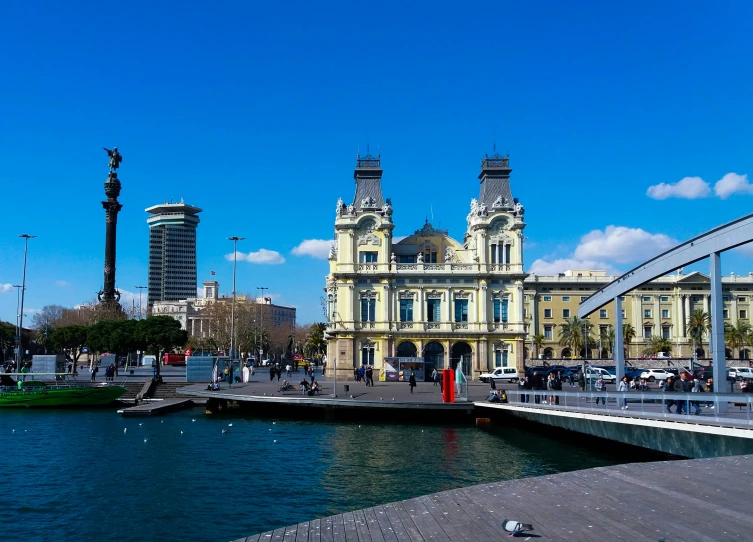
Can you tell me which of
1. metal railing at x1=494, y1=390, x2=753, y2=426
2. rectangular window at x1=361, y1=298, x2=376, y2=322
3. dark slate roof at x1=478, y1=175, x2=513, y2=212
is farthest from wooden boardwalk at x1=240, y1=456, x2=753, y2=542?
dark slate roof at x1=478, y1=175, x2=513, y2=212

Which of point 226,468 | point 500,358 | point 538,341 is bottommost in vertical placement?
point 226,468

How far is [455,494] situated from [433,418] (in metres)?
26.9

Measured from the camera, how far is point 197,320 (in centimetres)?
18550

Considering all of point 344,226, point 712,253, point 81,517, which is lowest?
point 81,517

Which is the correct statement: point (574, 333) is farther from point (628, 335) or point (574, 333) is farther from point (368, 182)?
point (368, 182)

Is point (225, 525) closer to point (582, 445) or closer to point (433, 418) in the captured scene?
point (582, 445)

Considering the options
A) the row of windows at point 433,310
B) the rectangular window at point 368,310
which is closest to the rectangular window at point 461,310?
the row of windows at point 433,310

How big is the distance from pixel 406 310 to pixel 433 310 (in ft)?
8.25

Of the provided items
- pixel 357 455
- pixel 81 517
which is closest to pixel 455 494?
pixel 81 517

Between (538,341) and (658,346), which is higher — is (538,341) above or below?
above

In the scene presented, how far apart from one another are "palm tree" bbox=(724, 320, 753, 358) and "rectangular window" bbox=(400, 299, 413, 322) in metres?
51.9

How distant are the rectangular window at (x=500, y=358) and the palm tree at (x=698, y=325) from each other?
138 feet

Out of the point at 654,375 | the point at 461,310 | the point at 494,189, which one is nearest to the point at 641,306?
the point at 654,375

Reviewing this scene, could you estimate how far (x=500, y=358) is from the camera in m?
65.2
